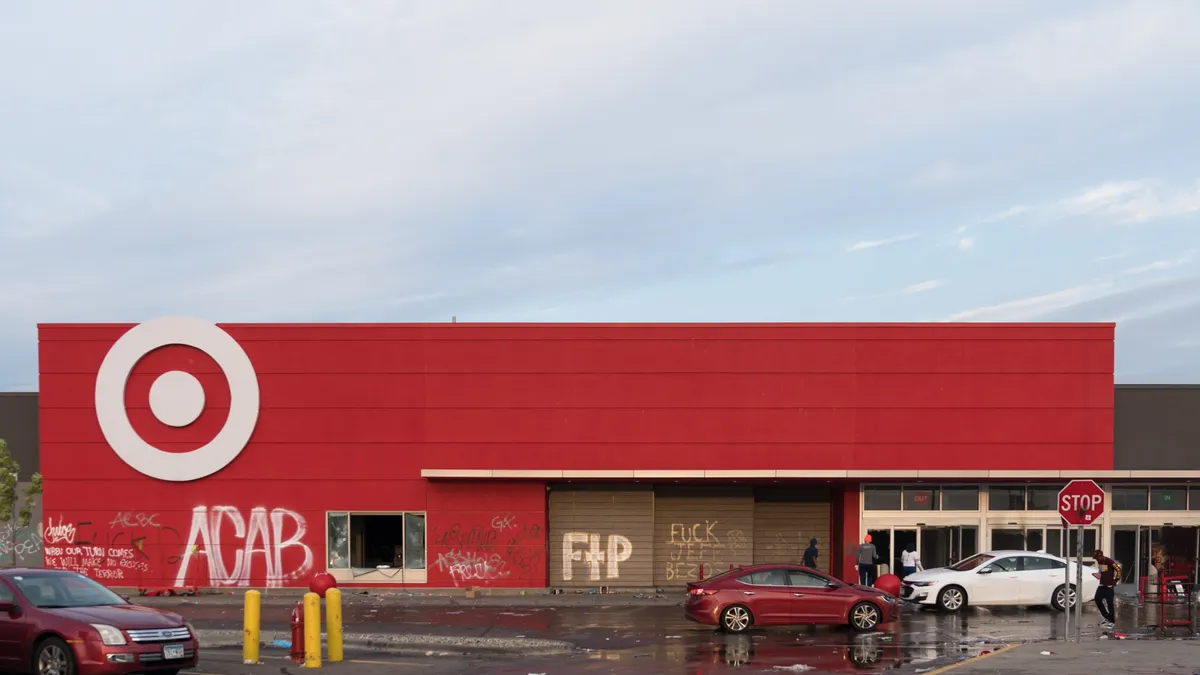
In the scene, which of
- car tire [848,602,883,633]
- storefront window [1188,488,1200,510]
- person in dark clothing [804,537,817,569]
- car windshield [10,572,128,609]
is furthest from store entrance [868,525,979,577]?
car windshield [10,572,128,609]

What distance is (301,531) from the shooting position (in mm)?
31234

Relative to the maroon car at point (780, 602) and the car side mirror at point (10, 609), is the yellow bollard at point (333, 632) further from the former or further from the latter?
the maroon car at point (780, 602)

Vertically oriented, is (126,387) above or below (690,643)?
above

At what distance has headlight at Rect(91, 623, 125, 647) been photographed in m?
14.5

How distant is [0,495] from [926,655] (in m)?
24.7

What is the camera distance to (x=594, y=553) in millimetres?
31750

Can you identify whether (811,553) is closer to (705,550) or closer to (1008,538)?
(705,550)

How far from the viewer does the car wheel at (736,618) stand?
74.9ft

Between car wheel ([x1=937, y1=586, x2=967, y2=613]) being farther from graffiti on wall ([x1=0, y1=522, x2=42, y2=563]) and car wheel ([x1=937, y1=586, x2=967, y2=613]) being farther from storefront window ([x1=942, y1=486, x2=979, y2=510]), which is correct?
graffiti on wall ([x1=0, y1=522, x2=42, y2=563])

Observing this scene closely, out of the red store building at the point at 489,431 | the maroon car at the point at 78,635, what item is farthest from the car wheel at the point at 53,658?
the red store building at the point at 489,431

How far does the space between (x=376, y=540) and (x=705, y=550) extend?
9051 mm

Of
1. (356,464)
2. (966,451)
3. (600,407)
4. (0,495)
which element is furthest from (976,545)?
(0,495)

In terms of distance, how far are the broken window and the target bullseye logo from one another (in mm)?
3471

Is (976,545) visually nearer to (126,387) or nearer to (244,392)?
(244,392)
